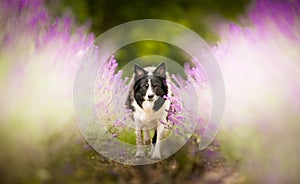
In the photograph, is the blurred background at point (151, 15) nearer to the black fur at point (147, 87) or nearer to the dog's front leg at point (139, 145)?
the black fur at point (147, 87)

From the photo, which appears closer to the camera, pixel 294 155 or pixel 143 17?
pixel 294 155

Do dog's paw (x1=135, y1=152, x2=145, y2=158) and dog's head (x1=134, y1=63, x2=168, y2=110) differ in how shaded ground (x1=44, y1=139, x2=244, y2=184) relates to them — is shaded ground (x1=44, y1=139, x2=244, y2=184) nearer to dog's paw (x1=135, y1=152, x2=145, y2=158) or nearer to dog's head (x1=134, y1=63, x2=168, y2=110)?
dog's paw (x1=135, y1=152, x2=145, y2=158)

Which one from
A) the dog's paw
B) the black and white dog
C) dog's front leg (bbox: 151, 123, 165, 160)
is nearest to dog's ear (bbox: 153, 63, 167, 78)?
the black and white dog

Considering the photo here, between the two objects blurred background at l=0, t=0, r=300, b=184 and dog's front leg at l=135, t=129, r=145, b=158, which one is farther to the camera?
dog's front leg at l=135, t=129, r=145, b=158

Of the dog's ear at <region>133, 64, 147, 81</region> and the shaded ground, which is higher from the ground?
the dog's ear at <region>133, 64, 147, 81</region>

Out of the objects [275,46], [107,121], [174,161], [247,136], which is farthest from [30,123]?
[275,46]

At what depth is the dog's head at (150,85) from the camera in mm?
1622

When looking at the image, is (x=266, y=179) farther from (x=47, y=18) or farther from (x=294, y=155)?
(x=47, y=18)

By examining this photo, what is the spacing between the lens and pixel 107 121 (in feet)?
5.60

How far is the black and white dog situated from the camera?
1628 millimetres

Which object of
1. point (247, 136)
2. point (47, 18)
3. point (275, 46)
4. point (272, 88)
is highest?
point (47, 18)

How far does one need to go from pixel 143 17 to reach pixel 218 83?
1.14 ft

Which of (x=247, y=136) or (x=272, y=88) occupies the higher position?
(x=272, y=88)

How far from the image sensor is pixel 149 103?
5.40 ft
